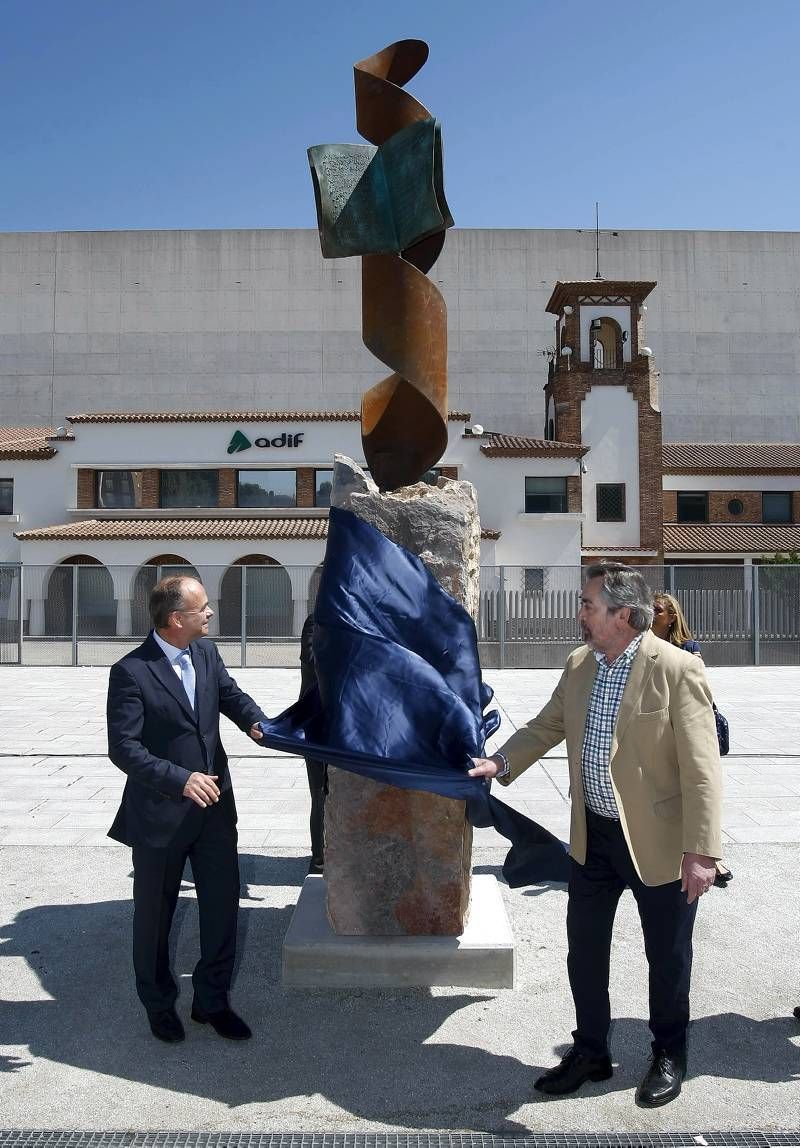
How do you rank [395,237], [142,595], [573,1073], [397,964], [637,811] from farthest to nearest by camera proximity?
[142,595]
[395,237]
[397,964]
[573,1073]
[637,811]

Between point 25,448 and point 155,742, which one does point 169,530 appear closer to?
point 25,448

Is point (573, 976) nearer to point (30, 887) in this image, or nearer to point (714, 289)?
point (30, 887)

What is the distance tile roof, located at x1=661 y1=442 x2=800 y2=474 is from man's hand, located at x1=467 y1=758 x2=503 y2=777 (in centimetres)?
3522

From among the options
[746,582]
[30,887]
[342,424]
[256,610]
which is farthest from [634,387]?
[30,887]

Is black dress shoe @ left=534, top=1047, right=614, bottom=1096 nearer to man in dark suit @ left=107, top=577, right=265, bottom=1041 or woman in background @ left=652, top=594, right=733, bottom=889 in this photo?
man in dark suit @ left=107, top=577, right=265, bottom=1041

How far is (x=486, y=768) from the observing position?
365 cm

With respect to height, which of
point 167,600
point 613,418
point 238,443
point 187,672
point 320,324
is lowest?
point 187,672

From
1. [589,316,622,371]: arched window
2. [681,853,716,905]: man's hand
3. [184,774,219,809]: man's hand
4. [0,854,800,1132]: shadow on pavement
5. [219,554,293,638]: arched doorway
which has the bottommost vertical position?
[0,854,800,1132]: shadow on pavement

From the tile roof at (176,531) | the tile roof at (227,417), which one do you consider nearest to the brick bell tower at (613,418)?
the tile roof at (227,417)

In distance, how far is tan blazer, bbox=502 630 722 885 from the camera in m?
3.16

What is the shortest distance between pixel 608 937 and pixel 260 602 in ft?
77.0

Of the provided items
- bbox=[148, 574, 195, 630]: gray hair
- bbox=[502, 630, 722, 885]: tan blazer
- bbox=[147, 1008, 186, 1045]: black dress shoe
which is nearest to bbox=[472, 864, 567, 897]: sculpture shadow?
bbox=[147, 1008, 186, 1045]: black dress shoe

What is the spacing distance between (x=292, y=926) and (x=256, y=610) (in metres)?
21.8

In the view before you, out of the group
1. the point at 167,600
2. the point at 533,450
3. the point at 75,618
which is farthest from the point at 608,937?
Answer: the point at 533,450
